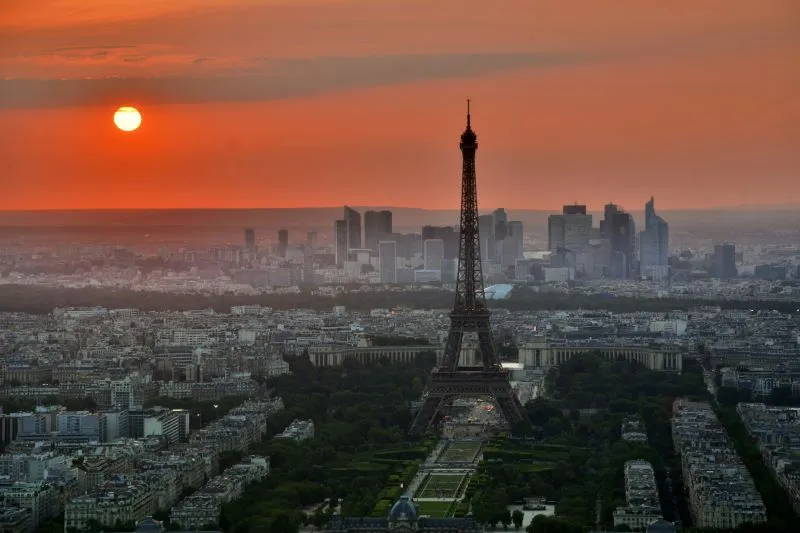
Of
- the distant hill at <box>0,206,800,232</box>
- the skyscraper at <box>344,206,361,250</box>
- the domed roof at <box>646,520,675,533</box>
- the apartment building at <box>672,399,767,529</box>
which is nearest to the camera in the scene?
the domed roof at <box>646,520,675,533</box>

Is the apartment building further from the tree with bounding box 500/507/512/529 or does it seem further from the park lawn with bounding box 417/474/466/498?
the park lawn with bounding box 417/474/466/498

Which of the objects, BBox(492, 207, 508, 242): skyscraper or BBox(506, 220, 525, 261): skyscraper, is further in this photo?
BBox(506, 220, 525, 261): skyscraper

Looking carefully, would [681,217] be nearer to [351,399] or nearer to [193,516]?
[351,399]

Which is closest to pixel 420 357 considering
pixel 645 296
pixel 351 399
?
pixel 351 399

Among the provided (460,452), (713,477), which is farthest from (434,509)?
(460,452)

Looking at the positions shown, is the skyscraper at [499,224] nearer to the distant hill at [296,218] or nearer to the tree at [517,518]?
the distant hill at [296,218]

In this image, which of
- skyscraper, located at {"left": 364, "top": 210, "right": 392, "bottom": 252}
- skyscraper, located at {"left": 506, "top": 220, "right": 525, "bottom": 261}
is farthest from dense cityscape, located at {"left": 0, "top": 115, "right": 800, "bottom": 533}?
skyscraper, located at {"left": 364, "top": 210, "right": 392, "bottom": 252}
